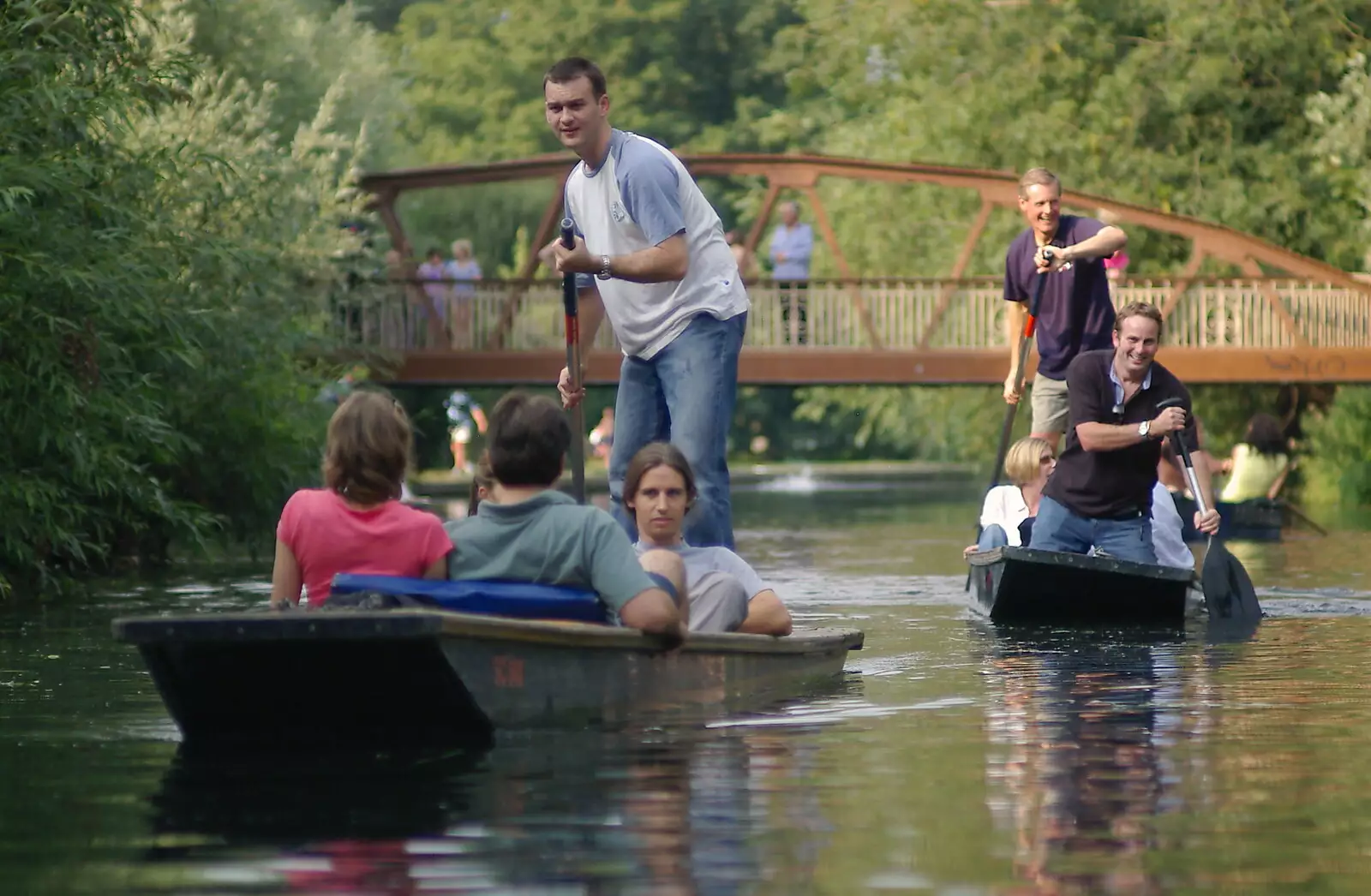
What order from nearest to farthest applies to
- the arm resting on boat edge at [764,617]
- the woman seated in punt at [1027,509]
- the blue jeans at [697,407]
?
the arm resting on boat edge at [764,617] → the blue jeans at [697,407] → the woman seated in punt at [1027,509]

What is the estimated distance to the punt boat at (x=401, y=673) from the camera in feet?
23.2

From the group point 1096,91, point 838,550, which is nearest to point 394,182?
point 1096,91

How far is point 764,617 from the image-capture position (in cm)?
924

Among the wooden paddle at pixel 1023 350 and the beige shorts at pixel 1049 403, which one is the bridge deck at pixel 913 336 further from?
the beige shorts at pixel 1049 403

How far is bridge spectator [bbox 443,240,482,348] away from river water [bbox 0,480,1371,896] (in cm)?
2289

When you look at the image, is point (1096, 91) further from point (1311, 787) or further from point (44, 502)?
point (1311, 787)

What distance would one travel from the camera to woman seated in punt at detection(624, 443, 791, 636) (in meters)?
8.60

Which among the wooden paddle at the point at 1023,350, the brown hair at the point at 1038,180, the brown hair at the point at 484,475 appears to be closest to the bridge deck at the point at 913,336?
the wooden paddle at the point at 1023,350

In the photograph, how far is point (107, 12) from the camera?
1561cm

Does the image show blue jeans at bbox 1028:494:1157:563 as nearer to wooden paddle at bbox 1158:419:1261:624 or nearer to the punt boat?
wooden paddle at bbox 1158:419:1261:624

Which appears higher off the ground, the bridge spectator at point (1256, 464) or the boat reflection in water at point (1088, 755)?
the bridge spectator at point (1256, 464)

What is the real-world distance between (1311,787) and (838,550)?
14.8m

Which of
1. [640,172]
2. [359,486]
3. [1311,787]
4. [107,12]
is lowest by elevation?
[1311,787]

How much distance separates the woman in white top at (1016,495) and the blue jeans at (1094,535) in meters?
0.83
